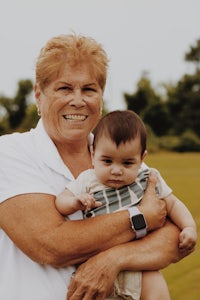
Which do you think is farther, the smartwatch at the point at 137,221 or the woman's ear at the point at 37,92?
the woman's ear at the point at 37,92

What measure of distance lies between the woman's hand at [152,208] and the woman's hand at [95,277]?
0.87ft

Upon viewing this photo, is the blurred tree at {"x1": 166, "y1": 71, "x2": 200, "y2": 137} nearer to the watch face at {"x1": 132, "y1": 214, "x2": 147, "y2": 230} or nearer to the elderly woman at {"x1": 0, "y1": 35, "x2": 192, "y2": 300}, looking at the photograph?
the elderly woman at {"x1": 0, "y1": 35, "x2": 192, "y2": 300}

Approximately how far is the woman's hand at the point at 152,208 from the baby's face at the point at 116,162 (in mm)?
122

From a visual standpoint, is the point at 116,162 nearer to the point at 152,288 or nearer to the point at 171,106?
the point at 152,288

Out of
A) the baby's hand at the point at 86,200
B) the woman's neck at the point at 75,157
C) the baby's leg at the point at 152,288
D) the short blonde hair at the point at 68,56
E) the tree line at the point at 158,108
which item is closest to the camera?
the baby's hand at the point at 86,200

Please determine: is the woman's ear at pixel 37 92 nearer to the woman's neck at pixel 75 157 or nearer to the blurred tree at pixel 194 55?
the woman's neck at pixel 75 157

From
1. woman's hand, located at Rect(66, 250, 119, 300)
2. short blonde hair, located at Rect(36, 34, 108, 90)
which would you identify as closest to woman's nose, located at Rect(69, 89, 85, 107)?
short blonde hair, located at Rect(36, 34, 108, 90)

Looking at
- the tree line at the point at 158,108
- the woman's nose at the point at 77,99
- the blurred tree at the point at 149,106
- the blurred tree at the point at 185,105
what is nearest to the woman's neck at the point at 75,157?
the woman's nose at the point at 77,99

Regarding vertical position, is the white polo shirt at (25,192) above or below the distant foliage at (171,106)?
above

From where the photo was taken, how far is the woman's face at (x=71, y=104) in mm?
3045

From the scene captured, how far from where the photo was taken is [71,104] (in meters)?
3.08

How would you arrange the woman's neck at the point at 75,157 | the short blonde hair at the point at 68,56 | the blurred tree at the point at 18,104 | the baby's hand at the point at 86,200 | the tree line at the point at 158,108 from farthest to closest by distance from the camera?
the blurred tree at the point at 18,104 → the tree line at the point at 158,108 → the woman's neck at the point at 75,157 → the short blonde hair at the point at 68,56 → the baby's hand at the point at 86,200

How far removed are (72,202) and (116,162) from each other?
0.32 meters

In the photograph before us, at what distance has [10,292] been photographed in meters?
2.80
